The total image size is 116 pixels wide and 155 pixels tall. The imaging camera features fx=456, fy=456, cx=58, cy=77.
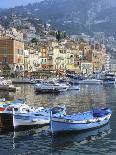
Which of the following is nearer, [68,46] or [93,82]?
[93,82]

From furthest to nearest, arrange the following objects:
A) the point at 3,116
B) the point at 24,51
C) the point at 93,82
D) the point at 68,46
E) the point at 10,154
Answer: the point at 68,46, the point at 24,51, the point at 93,82, the point at 3,116, the point at 10,154

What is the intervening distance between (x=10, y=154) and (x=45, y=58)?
394ft

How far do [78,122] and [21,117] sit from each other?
5234 mm

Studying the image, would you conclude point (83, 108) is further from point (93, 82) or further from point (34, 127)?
point (93, 82)

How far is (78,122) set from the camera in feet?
127

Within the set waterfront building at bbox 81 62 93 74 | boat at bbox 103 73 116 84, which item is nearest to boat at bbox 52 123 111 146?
boat at bbox 103 73 116 84

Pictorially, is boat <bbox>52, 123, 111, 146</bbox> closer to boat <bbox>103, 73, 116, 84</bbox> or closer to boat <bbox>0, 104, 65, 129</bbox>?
boat <bbox>0, 104, 65, 129</bbox>

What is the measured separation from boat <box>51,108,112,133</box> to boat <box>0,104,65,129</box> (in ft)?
8.46

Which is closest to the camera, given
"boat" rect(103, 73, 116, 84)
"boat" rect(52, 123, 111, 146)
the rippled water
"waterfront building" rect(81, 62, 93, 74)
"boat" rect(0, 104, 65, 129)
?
the rippled water

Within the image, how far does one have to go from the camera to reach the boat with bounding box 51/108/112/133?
37594 millimetres

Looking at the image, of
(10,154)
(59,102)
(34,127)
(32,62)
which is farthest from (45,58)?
(10,154)

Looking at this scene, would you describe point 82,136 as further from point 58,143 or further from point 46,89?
point 46,89

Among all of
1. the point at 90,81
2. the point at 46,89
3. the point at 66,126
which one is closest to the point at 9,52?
the point at 90,81

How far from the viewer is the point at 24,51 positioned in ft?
437
